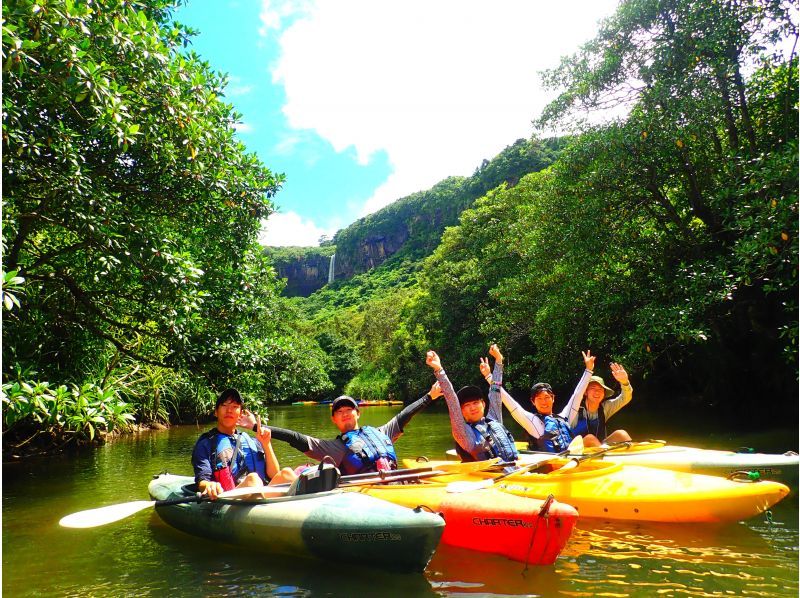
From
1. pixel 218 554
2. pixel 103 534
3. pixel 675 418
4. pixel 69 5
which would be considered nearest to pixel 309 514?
pixel 218 554

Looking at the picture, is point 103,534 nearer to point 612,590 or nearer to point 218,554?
point 218,554

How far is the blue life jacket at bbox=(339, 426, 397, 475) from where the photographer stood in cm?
538

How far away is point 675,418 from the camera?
1489 cm

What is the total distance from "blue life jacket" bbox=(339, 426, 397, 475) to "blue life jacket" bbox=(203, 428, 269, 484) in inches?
34.5

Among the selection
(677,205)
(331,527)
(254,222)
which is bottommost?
(331,527)

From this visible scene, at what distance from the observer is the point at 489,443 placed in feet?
19.4

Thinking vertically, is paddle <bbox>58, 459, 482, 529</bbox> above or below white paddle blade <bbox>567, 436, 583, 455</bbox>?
above


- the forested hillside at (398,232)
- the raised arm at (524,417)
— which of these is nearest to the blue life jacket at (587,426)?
the raised arm at (524,417)

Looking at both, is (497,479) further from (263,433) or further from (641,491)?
(263,433)

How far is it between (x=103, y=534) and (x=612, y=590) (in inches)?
184

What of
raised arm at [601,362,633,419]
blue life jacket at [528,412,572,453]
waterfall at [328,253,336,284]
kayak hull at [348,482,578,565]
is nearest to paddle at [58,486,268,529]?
kayak hull at [348,482,578,565]

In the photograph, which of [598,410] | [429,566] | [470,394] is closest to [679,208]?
[598,410]

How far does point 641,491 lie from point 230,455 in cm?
373

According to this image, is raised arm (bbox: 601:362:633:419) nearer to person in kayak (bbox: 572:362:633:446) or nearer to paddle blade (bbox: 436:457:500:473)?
person in kayak (bbox: 572:362:633:446)
